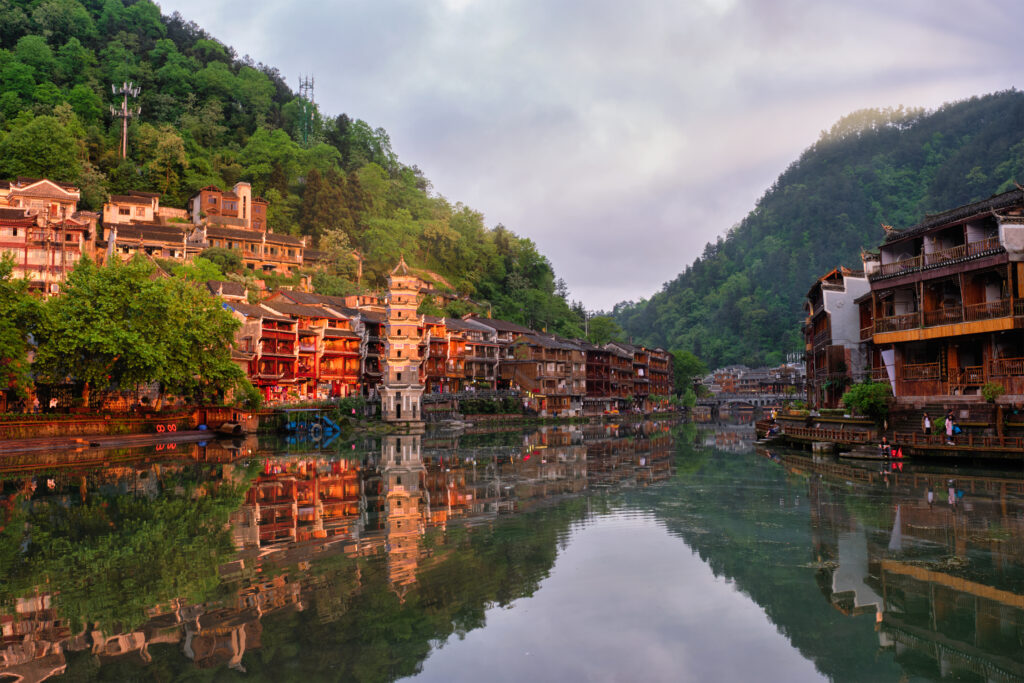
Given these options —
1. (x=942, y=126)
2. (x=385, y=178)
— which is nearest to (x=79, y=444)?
(x=385, y=178)

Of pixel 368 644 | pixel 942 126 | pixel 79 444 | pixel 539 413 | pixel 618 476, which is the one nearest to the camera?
pixel 368 644

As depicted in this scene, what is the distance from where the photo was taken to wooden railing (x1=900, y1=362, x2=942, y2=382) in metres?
35.4

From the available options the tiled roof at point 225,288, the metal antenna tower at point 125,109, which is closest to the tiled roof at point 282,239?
the tiled roof at point 225,288

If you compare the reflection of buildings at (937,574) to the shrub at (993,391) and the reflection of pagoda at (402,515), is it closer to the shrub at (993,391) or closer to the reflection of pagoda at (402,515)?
the shrub at (993,391)

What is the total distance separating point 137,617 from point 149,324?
3756 centimetres

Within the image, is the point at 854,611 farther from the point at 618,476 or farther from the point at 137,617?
the point at 618,476

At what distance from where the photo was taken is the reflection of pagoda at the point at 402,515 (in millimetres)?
14718

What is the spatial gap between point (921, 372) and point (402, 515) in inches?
1163

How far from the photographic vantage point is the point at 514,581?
14.5 m

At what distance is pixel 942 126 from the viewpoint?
19150 centimetres

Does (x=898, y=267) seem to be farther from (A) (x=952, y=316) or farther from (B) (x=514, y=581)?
(B) (x=514, y=581)

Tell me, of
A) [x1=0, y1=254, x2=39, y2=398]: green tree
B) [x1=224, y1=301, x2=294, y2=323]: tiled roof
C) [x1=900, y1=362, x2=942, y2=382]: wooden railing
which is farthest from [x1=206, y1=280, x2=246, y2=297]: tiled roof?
[x1=900, y1=362, x2=942, y2=382]: wooden railing

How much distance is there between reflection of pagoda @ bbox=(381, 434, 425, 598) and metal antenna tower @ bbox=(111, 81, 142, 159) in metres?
84.1

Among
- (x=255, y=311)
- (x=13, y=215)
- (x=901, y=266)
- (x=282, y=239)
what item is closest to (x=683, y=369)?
(x=282, y=239)
